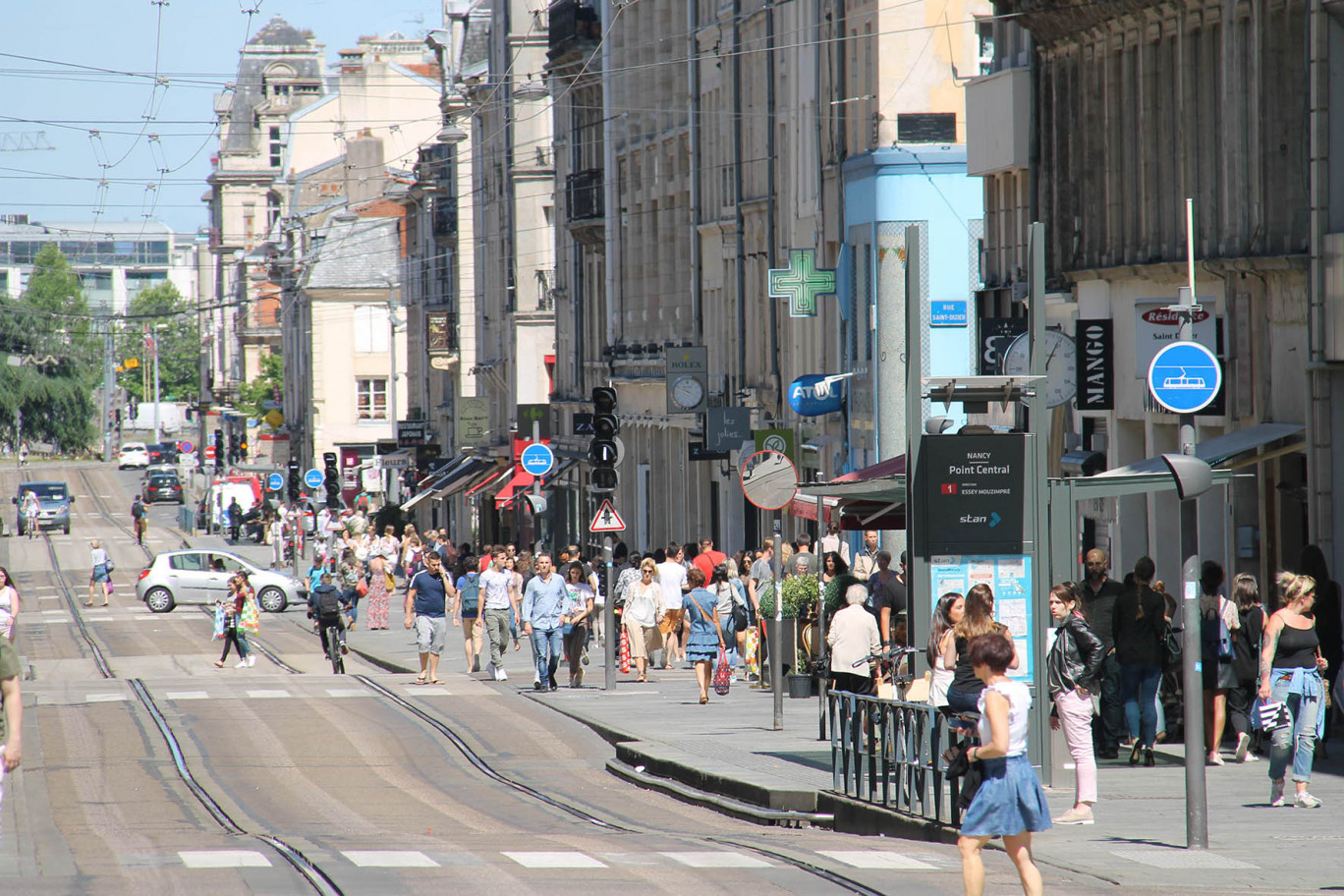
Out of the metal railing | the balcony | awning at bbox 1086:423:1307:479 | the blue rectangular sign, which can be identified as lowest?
the metal railing

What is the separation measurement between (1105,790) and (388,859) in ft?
18.0

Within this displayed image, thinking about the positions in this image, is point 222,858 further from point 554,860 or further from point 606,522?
point 606,522

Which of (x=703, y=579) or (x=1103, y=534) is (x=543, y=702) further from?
(x=1103, y=534)

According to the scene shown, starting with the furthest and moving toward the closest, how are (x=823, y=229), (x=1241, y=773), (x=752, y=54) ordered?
1. (x=752, y=54)
2. (x=823, y=229)
3. (x=1241, y=773)

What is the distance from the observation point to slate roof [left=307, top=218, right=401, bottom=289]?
92938 mm

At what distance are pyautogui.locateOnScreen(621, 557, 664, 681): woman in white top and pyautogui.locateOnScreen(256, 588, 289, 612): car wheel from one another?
76.5ft

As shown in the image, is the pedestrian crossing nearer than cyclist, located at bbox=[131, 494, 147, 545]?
Yes

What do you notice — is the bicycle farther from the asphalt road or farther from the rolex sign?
the rolex sign

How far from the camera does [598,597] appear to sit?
33125 millimetres

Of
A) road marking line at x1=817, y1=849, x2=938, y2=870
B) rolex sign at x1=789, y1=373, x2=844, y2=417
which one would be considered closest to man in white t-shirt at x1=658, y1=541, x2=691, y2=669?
rolex sign at x1=789, y1=373, x2=844, y2=417

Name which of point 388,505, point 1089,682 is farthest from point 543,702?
point 388,505

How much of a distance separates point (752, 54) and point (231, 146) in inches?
4621

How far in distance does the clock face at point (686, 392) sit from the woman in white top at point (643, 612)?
12828 mm

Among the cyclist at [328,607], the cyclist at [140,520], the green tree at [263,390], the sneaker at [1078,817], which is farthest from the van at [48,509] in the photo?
the sneaker at [1078,817]
